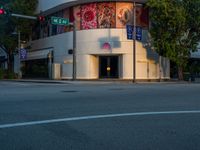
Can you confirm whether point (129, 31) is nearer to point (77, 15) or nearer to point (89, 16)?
point (89, 16)

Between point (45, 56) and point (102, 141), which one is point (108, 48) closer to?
point (45, 56)

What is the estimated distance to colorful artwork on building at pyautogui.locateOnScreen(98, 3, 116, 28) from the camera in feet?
143

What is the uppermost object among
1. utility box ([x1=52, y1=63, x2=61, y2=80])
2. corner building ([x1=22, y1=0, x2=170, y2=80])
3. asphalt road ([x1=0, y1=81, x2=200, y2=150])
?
corner building ([x1=22, y1=0, x2=170, y2=80])

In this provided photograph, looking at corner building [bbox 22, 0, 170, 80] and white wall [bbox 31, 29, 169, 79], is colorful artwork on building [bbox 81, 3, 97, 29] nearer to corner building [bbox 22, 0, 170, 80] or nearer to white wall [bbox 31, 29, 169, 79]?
corner building [bbox 22, 0, 170, 80]

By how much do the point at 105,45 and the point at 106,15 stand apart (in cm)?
301

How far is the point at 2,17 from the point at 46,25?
5204 millimetres

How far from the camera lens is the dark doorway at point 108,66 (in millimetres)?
44656

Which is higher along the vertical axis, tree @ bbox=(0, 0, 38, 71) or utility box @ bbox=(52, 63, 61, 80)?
tree @ bbox=(0, 0, 38, 71)

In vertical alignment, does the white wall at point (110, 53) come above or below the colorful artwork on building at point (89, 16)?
below

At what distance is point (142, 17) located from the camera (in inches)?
1737

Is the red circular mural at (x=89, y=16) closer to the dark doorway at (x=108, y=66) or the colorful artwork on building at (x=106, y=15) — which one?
the colorful artwork on building at (x=106, y=15)

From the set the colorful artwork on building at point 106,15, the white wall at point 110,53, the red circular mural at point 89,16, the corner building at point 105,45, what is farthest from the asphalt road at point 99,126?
the red circular mural at point 89,16

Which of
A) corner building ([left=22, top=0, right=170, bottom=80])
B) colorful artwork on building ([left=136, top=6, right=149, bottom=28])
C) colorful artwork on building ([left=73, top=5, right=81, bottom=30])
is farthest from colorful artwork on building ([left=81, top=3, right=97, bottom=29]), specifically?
colorful artwork on building ([left=136, top=6, right=149, bottom=28])

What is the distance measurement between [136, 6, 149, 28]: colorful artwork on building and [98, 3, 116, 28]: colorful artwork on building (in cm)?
240
